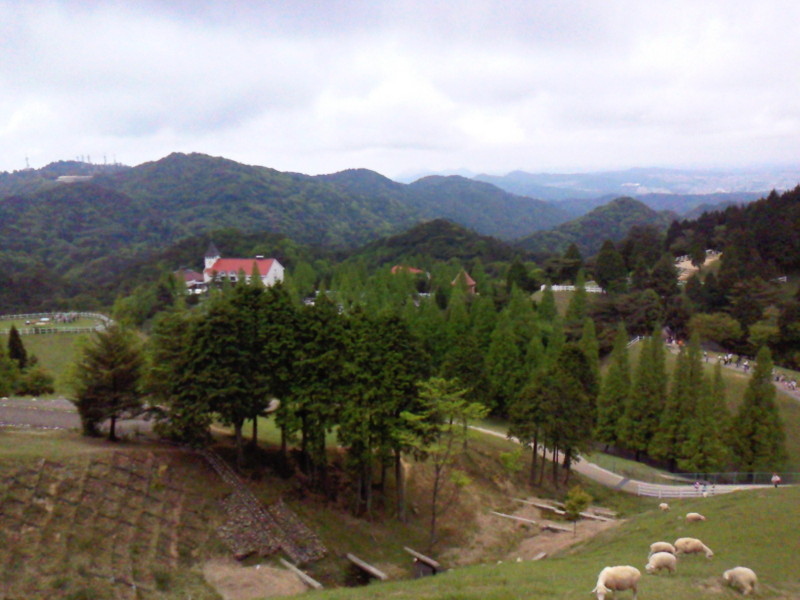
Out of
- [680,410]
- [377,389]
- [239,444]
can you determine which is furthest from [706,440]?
[239,444]

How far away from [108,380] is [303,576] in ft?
31.3

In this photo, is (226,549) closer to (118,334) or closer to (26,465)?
(26,465)

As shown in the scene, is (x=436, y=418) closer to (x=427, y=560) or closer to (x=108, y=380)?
(x=427, y=560)

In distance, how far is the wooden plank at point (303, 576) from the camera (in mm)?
16127

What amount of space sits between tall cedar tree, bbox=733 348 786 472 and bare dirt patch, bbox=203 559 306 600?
2572 cm

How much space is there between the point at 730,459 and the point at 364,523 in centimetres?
2148

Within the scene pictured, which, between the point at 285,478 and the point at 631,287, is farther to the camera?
the point at 631,287

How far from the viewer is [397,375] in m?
20.2

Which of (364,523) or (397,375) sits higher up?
(397,375)

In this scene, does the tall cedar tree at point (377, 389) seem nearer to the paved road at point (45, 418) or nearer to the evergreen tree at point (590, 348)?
the paved road at point (45, 418)

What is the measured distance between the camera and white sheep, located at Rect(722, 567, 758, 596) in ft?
34.0

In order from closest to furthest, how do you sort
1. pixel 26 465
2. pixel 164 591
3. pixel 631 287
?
pixel 164 591 → pixel 26 465 → pixel 631 287

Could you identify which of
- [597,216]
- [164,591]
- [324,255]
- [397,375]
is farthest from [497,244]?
[164,591]

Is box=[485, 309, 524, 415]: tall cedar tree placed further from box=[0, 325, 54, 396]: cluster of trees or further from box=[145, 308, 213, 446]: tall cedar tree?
box=[0, 325, 54, 396]: cluster of trees
